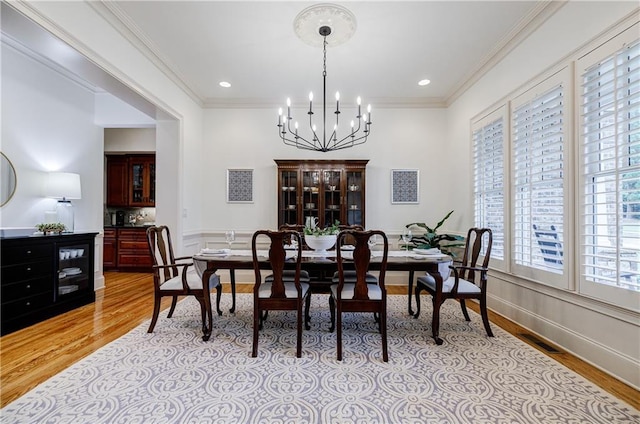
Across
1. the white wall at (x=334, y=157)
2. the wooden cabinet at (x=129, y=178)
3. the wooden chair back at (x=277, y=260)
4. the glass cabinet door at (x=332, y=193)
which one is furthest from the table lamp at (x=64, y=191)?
the glass cabinet door at (x=332, y=193)

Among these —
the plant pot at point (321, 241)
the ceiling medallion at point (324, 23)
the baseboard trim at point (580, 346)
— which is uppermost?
the ceiling medallion at point (324, 23)

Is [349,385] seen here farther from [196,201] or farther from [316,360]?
[196,201]

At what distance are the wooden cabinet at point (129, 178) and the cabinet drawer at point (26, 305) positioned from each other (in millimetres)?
3044

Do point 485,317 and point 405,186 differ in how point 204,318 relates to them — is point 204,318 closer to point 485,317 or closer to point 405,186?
point 485,317

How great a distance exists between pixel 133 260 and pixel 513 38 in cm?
693

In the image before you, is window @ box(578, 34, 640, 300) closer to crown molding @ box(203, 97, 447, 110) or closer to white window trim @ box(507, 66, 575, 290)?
white window trim @ box(507, 66, 575, 290)

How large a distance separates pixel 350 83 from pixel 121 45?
2770 millimetres

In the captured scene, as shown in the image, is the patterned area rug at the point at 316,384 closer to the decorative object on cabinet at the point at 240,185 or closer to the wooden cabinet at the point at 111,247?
the decorative object on cabinet at the point at 240,185

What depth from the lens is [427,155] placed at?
4566 mm

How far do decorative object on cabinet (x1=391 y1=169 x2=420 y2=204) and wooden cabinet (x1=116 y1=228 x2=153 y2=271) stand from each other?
16.2 ft

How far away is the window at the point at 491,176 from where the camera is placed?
10.4 feet

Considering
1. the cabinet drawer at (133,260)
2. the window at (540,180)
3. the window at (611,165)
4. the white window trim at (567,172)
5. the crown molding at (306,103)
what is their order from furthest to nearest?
the cabinet drawer at (133,260)
the crown molding at (306,103)
the window at (540,180)
the white window trim at (567,172)
the window at (611,165)

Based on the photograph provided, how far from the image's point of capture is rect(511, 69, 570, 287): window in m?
→ 2.34

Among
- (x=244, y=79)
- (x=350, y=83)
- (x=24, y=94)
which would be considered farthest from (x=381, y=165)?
(x=24, y=94)
